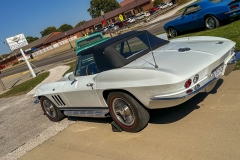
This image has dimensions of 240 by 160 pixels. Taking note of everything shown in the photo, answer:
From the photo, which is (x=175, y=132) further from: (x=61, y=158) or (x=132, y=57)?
(x=61, y=158)

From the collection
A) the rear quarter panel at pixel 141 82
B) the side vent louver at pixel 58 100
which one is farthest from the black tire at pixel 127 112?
the side vent louver at pixel 58 100

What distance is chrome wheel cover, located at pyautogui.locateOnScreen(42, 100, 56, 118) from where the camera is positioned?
5.87 meters

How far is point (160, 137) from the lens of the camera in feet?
12.1

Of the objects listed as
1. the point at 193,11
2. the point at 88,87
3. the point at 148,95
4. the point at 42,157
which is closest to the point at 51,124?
the point at 42,157

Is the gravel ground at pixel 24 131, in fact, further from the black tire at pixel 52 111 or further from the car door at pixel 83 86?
the car door at pixel 83 86

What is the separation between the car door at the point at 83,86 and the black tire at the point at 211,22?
24.8 ft

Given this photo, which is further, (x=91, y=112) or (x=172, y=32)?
(x=172, y=32)

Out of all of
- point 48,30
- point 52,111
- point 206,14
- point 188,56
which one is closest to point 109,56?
point 188,56

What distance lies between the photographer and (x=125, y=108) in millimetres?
3957

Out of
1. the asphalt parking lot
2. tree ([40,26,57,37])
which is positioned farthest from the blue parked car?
tree ([40,26,57,37])

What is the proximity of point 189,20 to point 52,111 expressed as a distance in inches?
316

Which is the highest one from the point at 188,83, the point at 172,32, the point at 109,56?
the point at 109,56

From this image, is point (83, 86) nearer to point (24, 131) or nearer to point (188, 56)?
point (188, 56)

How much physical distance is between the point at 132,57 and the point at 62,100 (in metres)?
1.92
